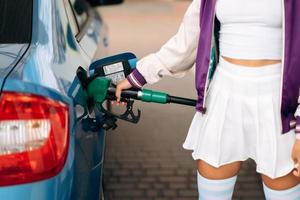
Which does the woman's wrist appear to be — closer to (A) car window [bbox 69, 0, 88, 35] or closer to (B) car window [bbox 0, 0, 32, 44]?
(B) car window [bbox 0, 0, 32, 44]

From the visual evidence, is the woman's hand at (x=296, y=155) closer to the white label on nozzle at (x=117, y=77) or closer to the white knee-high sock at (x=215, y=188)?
the white knee-high sock at (x=215, y=188)

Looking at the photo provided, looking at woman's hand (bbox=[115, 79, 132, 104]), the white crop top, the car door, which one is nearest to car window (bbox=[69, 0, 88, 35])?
the car door

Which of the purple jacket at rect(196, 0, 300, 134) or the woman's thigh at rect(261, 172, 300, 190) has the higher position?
the purple jacket at rect(196, 0, 300, 134)

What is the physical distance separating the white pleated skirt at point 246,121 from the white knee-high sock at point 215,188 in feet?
0.37

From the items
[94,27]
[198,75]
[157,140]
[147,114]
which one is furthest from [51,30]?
[147,114]

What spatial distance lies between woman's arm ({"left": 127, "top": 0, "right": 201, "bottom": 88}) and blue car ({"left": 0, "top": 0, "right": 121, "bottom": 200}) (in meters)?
0.26

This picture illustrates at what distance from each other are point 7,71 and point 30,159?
306 millimetres

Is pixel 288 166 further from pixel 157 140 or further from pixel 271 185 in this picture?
pixel 157 140

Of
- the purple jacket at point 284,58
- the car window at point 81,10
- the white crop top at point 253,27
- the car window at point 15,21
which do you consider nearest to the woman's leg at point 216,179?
the purple jacket at point 284,58

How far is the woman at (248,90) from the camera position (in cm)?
238

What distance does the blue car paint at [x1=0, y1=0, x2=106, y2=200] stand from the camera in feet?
6.81

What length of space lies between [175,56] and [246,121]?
0.44m

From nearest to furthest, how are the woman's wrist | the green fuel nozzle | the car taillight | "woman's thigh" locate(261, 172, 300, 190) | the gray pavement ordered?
the car taillight < "woman's thigh" locate(261, 172, 300, 190) < the green fuel nozzle < the woman's wrist < the gray pavement

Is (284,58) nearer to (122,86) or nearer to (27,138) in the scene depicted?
(122,86)
